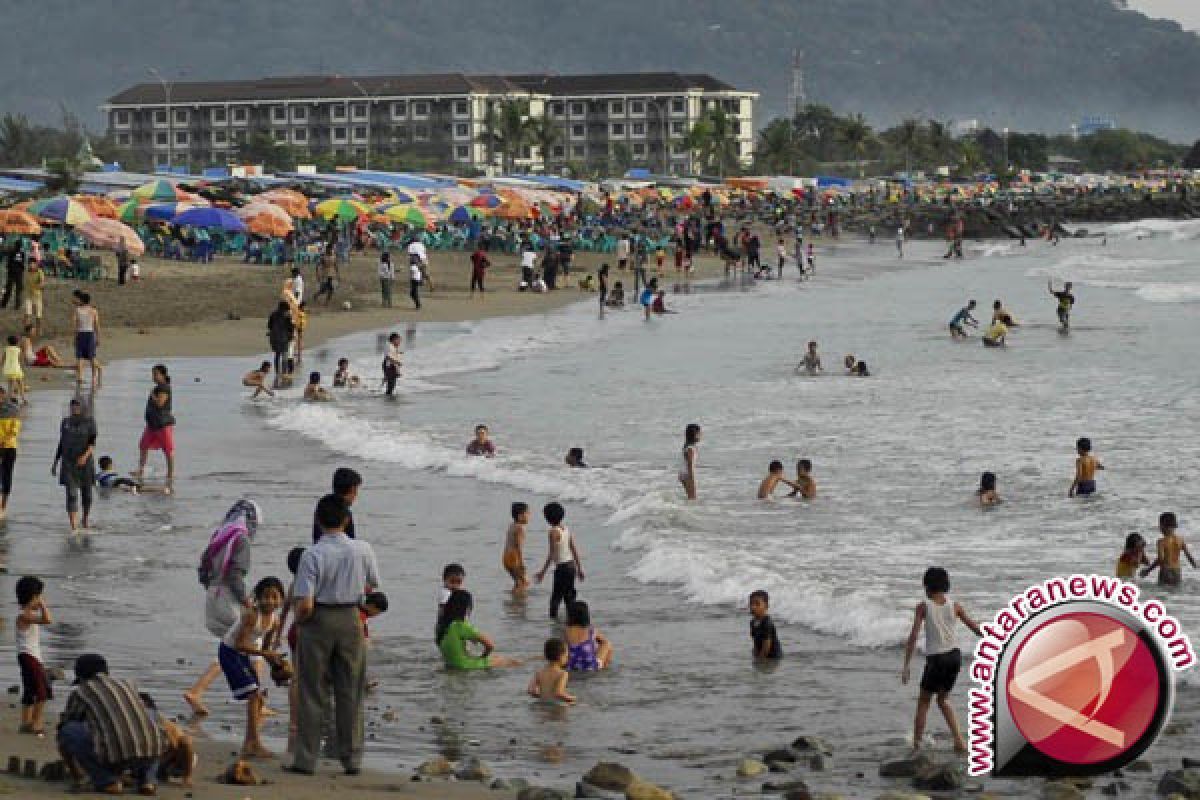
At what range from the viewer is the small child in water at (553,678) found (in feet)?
38.8

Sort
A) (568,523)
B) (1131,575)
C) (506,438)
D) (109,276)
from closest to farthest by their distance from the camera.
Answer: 1. (1131,575)
2. (568,523)
3. (506,438)
4. (109,276)

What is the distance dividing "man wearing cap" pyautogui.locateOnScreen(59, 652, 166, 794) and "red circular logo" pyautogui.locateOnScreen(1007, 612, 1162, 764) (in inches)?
150

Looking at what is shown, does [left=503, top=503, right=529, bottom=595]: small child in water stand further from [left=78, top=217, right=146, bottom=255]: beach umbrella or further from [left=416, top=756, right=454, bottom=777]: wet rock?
[left=78, top=217, right=146, bottom=255]: beach umbrella

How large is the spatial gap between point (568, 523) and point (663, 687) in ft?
20.1

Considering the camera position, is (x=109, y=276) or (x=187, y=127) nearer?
(x=109, y=276)

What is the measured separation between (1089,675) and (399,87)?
522ft

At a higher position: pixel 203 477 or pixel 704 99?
pixel 704 99

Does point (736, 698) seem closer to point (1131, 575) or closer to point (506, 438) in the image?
point (1131, 575)

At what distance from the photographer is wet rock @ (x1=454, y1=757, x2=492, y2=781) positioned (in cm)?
962

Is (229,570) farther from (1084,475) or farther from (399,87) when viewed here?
(399,87)

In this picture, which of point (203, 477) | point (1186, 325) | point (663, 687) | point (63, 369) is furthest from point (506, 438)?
point (1186, 325)

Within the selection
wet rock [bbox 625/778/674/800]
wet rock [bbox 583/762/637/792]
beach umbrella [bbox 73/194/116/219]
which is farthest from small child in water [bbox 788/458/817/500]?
beach umbrella [bbox 73/194/116/219]

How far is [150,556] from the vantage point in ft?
51.9

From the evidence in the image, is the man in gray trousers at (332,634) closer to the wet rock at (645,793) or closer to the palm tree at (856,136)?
the wet rock at (645,793)
